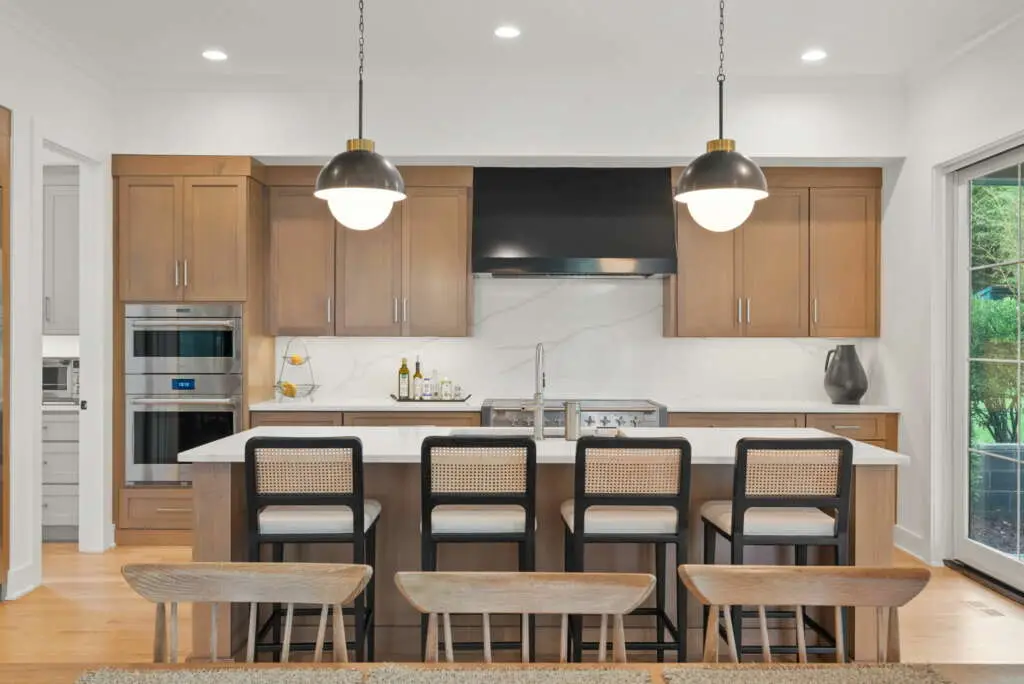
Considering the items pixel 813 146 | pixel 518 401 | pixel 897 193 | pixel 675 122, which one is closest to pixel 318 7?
pixel 675 122

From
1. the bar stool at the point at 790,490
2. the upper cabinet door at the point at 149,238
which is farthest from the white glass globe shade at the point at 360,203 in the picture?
the upper cabinet door at the point at 149,238

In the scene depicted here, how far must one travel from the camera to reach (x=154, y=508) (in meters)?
4.77

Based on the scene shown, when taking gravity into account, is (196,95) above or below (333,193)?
above

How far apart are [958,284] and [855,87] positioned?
1.36 metres

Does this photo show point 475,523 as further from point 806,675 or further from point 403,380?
point 403,380

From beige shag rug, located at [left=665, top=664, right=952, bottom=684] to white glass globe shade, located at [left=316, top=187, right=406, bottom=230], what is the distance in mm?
1783

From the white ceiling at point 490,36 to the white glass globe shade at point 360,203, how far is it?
4.84ft

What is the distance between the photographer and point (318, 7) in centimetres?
373

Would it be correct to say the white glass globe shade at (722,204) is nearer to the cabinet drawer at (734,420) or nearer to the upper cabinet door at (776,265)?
the cabinet drawer at (734,420)

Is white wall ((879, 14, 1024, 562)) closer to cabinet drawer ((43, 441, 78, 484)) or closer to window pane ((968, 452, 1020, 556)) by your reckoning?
window pane ((968, 452, 1020, 556))

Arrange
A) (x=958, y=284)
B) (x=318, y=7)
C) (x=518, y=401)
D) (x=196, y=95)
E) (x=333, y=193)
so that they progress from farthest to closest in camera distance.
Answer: (x=518, y=401)
(x=196, y=95)
(x=958, y=284)
(x=318, y=7)
(x=333, y=193)

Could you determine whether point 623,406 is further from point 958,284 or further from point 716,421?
point 958,284

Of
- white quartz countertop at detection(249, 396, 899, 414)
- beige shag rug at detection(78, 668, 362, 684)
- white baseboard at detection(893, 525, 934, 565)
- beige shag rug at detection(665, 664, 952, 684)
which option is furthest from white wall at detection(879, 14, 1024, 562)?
beige shag rug at detection(78, 668, 362, 684)

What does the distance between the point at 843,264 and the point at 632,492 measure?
322 cm
